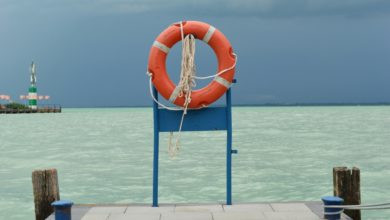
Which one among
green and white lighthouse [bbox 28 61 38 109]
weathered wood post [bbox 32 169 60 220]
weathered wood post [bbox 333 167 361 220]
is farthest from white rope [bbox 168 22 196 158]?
green and white lighthouse [bbox 28 61 38 109]

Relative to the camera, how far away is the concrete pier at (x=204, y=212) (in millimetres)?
4922

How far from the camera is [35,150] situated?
2022 cm

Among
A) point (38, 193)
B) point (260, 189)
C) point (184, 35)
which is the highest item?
point (184, 35)

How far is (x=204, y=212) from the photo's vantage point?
5164 millimetres

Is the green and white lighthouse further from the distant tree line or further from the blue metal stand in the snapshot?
the blue metal stand

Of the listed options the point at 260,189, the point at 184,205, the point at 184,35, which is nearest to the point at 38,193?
the point at 184,205

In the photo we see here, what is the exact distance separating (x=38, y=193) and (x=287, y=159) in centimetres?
1159

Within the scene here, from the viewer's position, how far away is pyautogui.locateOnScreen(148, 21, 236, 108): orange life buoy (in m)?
5.51

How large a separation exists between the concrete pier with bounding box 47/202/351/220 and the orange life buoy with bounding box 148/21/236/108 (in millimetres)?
1074

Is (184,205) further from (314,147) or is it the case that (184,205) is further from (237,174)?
(314,147)

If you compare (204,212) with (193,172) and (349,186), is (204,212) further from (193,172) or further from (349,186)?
(193,172)

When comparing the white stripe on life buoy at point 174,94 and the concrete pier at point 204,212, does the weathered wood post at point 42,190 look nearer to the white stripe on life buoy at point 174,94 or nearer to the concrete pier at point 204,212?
the concrete pier at point 204,212

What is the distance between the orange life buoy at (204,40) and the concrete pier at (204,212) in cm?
107

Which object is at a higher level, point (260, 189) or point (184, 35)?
point (184, 35)
